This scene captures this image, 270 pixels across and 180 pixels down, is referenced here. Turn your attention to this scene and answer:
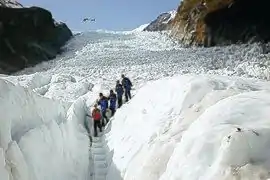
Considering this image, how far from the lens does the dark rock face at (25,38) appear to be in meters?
39.0

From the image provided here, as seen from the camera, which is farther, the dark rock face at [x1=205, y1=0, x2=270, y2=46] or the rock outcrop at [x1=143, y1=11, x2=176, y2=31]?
the rock outcrop at [x1=143, y1=11, x2=176, y2=31]

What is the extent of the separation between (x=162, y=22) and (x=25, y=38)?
96.9ft

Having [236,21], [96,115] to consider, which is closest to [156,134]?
[96,115]

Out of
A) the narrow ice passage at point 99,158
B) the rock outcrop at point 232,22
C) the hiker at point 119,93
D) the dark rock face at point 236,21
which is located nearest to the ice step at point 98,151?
the narrow ice passage at point 99,158

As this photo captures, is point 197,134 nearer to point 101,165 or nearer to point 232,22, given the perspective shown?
point 101,165

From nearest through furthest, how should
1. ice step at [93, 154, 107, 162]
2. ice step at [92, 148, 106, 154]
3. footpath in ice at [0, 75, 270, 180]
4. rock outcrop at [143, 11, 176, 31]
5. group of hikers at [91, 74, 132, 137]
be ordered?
footpath in ice at [0, 75, 270, 180], ice step at [93, 154, 107, 162], ice step at [92, 148, 106, 154], group of hikers at [91, 74, 132, 137], rock outcrop at [143, 11, 176, 31]

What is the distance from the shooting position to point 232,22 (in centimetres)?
3816

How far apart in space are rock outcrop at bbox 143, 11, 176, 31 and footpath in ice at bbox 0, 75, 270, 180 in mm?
43438

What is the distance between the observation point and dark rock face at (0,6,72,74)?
39.0m

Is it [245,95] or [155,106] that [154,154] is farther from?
[155,106]

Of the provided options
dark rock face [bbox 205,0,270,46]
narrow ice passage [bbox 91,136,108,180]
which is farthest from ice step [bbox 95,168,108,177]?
dark rock face [bbox 205,0,270,46]

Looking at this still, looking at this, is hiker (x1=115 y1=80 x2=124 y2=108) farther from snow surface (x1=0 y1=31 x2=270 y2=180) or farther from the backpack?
the backpack

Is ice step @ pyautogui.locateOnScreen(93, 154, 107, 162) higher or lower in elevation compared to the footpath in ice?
lower

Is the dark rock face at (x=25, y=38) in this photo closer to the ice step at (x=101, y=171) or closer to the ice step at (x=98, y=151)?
the ice step at (x=98, y=151)
